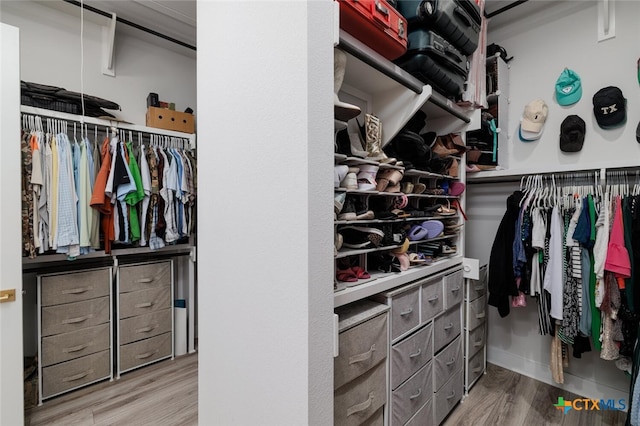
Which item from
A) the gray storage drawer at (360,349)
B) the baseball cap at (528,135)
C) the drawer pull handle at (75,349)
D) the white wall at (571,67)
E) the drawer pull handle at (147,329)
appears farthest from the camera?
the drawer pull handle at (147,329)

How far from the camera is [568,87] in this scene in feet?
6.89

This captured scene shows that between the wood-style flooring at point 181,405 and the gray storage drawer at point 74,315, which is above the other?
the gray storage drawer at point 74,315

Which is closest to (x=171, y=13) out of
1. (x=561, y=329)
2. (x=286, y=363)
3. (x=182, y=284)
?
(x=182, y=284)

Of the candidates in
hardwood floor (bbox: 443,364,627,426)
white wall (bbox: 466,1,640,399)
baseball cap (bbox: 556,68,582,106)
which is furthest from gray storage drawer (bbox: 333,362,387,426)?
baseball cap (bbox: 556,68,582,106)

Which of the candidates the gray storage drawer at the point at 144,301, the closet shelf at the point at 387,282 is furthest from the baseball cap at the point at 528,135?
the gray storage drawer at the point at 144,301

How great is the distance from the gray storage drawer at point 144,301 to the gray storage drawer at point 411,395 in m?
1.97

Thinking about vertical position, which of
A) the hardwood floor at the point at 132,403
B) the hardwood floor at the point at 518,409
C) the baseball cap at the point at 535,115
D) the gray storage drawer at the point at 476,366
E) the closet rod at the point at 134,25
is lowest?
the hardwood floor at the point at 518,409

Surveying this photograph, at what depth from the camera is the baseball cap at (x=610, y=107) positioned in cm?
188

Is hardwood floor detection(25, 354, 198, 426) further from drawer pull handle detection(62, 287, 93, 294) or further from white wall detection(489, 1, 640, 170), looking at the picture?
white wall detection(489, 1, 640, 170)

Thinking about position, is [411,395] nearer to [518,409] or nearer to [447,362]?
[447,362]

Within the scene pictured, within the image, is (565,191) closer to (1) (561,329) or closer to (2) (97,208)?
(1) (561,329)

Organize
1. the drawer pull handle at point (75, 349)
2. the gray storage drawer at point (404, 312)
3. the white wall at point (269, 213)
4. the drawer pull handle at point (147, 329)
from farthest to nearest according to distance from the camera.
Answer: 1. the drawer pull handle at point (147, 329)
2. the drawer pull handle at point (75, 349)
3. the gray storage drawer at point (404, 312)
4. the white wall at point (269, 213)

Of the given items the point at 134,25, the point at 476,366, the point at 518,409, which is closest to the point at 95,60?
the point at 134,25

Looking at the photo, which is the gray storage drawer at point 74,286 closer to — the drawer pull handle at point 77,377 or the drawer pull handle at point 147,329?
the drawer pull handle at point 147,329
